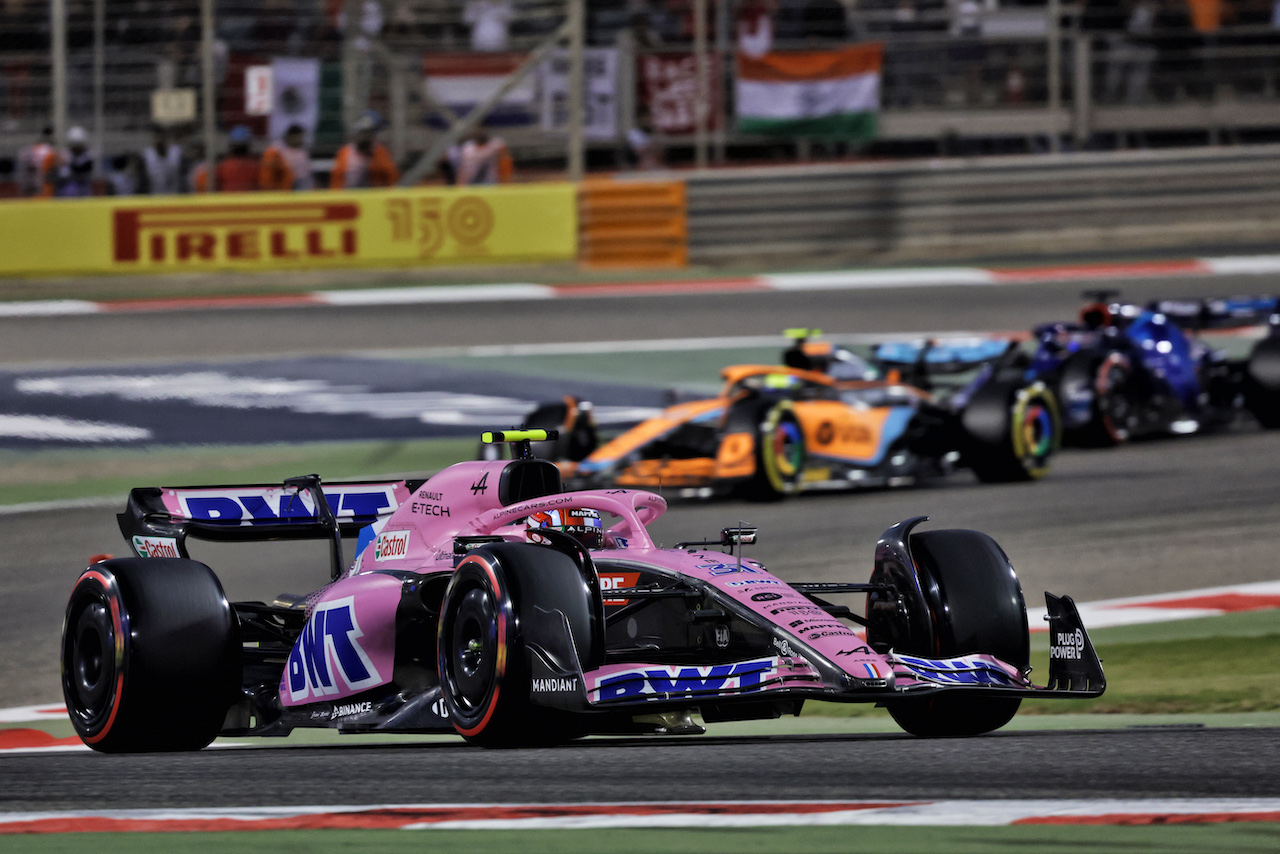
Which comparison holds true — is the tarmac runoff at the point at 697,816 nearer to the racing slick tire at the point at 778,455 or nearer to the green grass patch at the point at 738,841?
the green grass patch at the point at 738,841

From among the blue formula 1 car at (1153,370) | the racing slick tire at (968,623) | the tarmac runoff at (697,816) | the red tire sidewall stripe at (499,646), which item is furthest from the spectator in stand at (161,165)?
the tarmac runoff at (697,816)

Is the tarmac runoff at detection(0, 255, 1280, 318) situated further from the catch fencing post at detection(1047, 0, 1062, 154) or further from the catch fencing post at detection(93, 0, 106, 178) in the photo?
the catch fencing post at detection(93, 0, 106, 178)

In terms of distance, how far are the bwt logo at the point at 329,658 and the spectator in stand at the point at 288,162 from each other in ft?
47.2

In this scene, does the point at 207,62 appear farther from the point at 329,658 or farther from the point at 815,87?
the point at 329,658

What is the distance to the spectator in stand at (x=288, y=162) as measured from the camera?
2152 cm

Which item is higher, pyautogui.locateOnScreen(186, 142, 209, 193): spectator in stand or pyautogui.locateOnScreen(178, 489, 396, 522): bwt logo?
pyautogui.locateOnScreen(186, 142, 209, 193): spectator in stand

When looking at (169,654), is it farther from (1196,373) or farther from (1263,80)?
(1263,80)

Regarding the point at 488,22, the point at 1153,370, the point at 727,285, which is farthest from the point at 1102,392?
the point at 488,22

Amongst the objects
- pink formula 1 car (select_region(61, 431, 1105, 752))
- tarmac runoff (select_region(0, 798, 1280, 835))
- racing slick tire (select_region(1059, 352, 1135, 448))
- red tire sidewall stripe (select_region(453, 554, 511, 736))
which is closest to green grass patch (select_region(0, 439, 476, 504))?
racing slick tire (select_region(1059, 352, 1135, 448))

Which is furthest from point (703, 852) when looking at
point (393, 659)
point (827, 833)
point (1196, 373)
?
point (1196, 373)

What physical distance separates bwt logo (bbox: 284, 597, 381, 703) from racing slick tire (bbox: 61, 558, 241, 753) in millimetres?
241

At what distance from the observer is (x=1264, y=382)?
1664 cm

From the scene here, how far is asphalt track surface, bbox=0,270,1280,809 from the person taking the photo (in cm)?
584

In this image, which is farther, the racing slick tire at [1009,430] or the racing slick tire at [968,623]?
the racing slick tire at [1009,430]
